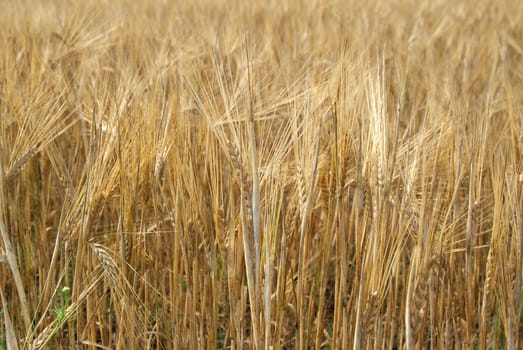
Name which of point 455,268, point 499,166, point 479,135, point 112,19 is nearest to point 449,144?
point 479,135

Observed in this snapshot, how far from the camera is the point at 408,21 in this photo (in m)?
4.44

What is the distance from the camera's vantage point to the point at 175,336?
1.45 m

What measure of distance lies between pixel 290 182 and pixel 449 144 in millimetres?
417

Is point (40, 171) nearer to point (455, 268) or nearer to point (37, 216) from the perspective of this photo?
point (37, 216)

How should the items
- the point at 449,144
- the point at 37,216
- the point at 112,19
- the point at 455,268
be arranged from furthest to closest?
the point at 112,19 < the point at 37,216 < the point at 455,268 < the point at 449,144

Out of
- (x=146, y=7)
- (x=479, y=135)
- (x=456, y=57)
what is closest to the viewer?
(x=479, y=135)

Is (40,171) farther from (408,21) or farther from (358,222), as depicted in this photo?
(408,21)

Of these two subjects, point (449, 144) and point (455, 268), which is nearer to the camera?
point (449, 144)

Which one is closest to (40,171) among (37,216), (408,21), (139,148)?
(37,216)

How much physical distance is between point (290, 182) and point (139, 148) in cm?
36

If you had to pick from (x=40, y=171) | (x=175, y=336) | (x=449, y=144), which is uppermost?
(x=449, y=144)

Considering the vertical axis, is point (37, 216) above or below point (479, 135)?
below

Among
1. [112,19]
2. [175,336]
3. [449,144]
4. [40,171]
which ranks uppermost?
[112,19]

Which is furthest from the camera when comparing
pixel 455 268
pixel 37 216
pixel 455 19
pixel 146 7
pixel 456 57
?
pixel 146 7
